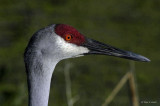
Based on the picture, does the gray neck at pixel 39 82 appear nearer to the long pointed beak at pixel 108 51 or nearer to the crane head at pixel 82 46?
the crane head at pixel 82 46

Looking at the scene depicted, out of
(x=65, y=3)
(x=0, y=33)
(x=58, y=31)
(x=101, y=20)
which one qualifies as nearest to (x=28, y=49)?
(x=58, y=31)

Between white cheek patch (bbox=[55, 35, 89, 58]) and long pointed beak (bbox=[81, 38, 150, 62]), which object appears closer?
white cheek patch (bbox=[55, 35, 89, 58])

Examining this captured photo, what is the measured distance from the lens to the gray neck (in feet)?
13.8

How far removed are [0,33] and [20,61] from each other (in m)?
1.06

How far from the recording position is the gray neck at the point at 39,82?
13.8ft

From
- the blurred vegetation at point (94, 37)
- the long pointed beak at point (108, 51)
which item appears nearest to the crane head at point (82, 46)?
the long pointed beak at point (108, 51)

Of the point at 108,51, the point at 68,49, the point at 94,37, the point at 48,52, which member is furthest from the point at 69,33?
the point at 94,37

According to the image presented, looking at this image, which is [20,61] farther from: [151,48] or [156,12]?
[156,12]

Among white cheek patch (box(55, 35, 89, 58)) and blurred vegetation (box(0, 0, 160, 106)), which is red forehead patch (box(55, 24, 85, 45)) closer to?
white cheek patch (box(55, 35, 89, 58))

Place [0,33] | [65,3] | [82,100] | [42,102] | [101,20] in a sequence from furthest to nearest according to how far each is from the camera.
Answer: [65,3] < [101,20] < [0,33] < [82,100] < [42,102]

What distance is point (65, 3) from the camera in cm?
1165

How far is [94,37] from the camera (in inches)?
394

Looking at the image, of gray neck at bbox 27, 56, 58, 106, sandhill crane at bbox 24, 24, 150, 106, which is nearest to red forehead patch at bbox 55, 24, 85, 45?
sandhill crane at bbox 24, 24, 150, 106

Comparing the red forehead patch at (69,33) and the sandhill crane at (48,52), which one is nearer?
the sandhill crane at (48,52)
